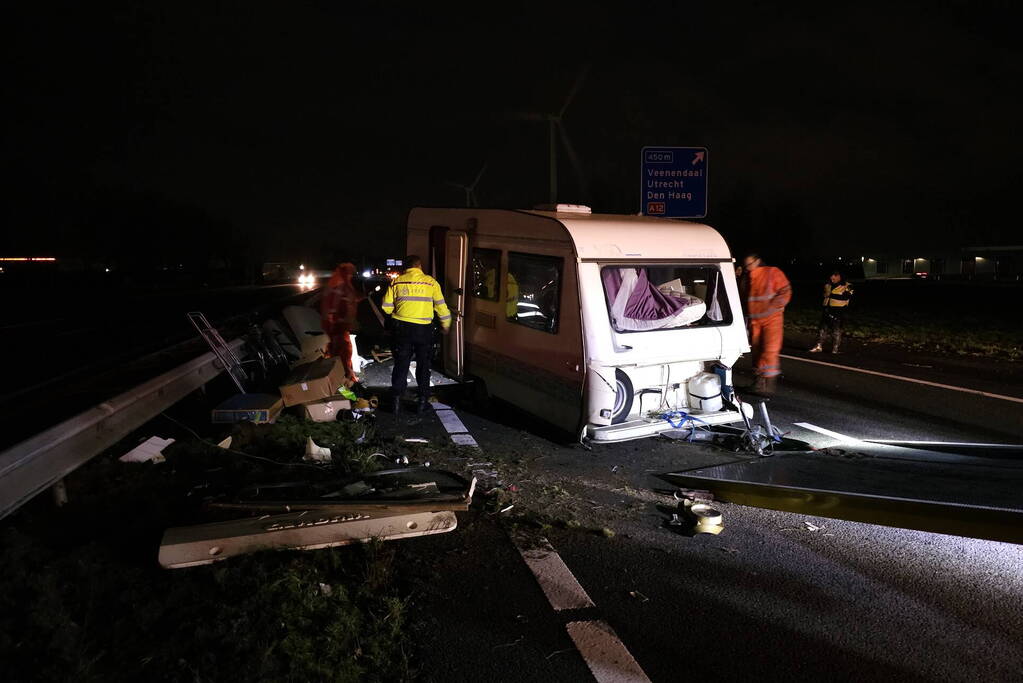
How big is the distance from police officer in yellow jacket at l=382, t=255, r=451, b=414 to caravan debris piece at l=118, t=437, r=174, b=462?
2.71 metres

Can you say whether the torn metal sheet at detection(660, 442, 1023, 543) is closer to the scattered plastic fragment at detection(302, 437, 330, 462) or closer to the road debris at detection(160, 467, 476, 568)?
the road debris at detection(160, 467, 476, 568)

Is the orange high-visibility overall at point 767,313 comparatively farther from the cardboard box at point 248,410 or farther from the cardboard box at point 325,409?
the cardboard box at point 248,410

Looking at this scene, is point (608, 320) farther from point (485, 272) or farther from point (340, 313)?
point (340, 313)

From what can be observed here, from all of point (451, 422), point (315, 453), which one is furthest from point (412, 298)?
point (315, 453)

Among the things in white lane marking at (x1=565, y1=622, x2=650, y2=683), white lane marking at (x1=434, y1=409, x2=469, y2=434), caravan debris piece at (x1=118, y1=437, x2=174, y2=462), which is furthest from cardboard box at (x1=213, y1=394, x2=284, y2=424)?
white lane marking at (x1=565, y1=622, x2=650, y2=683)

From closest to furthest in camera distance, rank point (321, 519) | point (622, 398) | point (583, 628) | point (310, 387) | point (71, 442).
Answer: point (583, 628), point (321, 519), point (71, 442), point (622, 398), point (310, 387)

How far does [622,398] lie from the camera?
6.50 metres

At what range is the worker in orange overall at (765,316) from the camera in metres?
8.72

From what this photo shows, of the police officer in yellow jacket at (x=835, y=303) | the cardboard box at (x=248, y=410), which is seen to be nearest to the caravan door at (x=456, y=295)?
the cardboard box at (x=248, y=410)

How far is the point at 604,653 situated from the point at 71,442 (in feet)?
12.4

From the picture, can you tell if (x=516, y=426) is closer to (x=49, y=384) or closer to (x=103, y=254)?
(x=49, y=384)

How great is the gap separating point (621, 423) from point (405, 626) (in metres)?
3.48

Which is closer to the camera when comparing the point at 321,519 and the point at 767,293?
the point at 321,519

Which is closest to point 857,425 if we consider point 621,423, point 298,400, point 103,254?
point 621,423
